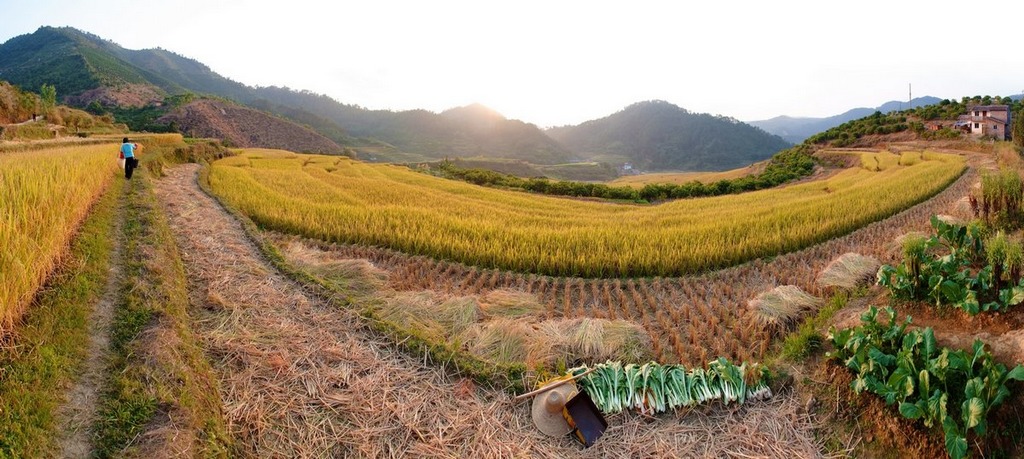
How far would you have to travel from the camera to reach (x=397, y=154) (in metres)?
88.4

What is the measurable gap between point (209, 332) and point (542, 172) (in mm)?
67176

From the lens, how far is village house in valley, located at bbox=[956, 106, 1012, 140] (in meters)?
26.8

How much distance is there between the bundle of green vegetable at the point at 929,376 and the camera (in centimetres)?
222

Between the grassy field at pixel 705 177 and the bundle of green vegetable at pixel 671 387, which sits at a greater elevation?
the grassy field at pixel 705 177

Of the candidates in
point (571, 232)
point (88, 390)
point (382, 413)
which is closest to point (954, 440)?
point (382, 413)

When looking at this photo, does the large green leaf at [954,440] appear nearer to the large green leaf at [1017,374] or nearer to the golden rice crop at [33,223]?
the large green leaf at [1017,374]

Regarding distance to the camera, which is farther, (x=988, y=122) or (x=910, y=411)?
(x=988, y=122)

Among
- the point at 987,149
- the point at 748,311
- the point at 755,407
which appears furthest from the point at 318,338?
the point at 987,149

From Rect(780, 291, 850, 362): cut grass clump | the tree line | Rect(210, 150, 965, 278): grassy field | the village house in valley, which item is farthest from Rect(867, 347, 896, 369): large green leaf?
the village house in valley

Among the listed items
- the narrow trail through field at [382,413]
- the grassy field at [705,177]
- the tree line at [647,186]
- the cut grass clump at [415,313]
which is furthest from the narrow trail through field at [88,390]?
the grassy field at [705,177]

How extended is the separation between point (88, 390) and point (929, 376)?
14.9 feet

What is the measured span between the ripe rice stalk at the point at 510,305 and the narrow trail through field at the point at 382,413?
1259 mm

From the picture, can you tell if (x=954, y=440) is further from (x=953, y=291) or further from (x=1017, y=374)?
(x=953, y=291)

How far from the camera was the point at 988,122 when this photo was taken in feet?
88.8
